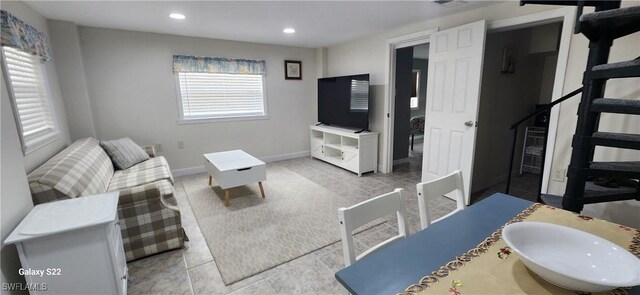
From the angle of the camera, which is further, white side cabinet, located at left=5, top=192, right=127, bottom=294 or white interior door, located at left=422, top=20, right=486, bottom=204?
white interior door, located at left=422, top=20, right=486, bottom=204

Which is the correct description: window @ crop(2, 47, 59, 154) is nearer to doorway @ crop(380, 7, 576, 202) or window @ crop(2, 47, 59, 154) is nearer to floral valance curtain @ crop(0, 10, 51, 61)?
floral valance curtain @ crop(0, 10, 51, 61)

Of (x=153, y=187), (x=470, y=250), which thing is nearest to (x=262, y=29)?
(x=153, y=187)

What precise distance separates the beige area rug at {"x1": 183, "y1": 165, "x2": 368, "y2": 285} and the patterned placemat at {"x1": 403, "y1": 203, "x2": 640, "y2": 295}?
4.69 ft

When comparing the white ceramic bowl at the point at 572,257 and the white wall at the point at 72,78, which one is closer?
the white ceramic bowl at the point at 572,257

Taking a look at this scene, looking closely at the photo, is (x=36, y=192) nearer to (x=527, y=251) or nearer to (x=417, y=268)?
(x=417, y=268)

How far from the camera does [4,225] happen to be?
1.26m

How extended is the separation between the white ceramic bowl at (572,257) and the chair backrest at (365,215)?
408mm

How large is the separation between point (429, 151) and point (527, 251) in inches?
97.5

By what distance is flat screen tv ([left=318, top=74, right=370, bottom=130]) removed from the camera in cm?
405

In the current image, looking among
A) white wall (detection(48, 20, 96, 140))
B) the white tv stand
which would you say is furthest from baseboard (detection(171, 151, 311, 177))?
white wall (detection(48, 20, 96, 140))

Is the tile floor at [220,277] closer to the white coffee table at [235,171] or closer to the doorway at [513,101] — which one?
the white coffee table at [235,171]

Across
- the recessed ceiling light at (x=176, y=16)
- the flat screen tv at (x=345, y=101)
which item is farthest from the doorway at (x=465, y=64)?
the recessed ceiling light at (x=176, y=16)

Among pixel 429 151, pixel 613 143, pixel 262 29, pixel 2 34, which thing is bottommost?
pixel 429 151

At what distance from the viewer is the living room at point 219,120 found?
1.85 m
